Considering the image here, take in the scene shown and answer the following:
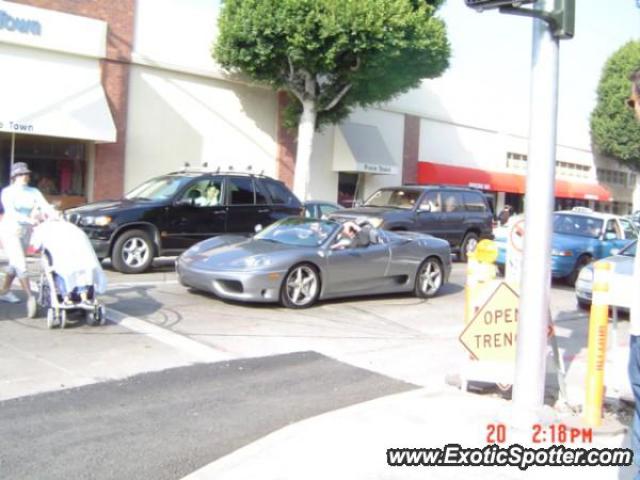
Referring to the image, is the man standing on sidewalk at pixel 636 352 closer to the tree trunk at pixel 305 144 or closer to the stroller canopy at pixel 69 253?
the stroller canopy at pixel 69 253

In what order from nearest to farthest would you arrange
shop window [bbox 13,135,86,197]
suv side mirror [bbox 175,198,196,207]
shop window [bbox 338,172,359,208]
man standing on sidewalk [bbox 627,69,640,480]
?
man standing on sidewalk [bbox 627,69,640,480] < suv side mirror [bbox 175,198,196,207] < shop window [bbox 13,135,86,197] < shop window [bbox 338,172,359,208]

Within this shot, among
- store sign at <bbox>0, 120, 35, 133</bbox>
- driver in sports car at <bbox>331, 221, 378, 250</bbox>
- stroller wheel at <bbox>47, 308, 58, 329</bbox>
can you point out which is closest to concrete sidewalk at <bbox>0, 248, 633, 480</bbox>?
stroller wheel at <bbox>47, 308, 58, 329</bbox>

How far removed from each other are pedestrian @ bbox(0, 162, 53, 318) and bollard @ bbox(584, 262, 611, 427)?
6085 millimetres

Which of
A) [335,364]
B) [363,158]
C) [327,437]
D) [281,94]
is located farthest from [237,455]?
[363,158]

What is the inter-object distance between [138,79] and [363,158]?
939 cm

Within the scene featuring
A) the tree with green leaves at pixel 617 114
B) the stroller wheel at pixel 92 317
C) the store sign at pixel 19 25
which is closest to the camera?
the stroller wheel at pixel 92 317

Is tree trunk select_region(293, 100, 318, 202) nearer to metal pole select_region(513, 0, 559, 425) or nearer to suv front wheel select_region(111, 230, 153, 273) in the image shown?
suv front wheel select_region(111, 230, 153, 273)

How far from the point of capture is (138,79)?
21.3m

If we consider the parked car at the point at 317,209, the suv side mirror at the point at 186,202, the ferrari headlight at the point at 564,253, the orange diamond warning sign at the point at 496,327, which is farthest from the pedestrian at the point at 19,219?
the ferrari headlight at the point at 564,253

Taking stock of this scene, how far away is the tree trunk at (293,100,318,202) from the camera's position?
75.4 ft

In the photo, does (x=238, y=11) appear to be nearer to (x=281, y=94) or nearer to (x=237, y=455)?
(x=281, y=94)

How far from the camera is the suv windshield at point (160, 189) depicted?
13039 mm

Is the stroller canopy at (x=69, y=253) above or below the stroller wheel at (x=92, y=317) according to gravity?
above

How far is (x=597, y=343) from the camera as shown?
4789mm
